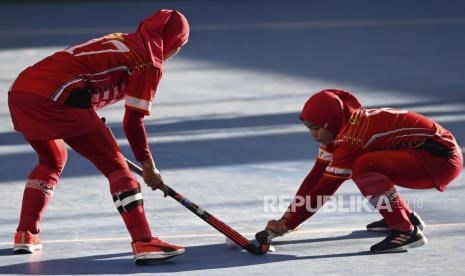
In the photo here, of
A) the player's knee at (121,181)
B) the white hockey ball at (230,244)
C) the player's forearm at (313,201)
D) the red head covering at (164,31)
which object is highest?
the red head covering at (164,31)

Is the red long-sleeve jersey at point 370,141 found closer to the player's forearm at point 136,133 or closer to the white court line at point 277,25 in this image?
the player's forearm at point 136,133

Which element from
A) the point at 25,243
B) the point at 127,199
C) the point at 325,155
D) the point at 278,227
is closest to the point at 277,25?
the point at 325,155

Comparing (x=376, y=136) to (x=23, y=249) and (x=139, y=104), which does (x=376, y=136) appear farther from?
(x=23, y=249)

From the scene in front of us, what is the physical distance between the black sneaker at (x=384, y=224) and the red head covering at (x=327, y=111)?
0.77m

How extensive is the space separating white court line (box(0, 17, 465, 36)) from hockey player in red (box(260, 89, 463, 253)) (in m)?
11.6

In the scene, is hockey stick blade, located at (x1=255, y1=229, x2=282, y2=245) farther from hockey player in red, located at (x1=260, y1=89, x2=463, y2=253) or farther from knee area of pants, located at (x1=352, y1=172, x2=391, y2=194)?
knee area of pants, located at (x1=352, y1=172, x2=391, y2=194)

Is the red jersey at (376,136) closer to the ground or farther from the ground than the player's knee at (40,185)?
farther from the ground

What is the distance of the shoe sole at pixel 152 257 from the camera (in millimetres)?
6449

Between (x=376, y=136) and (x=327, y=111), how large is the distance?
0.33 metres

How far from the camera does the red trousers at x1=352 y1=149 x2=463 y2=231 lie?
670 centimetres

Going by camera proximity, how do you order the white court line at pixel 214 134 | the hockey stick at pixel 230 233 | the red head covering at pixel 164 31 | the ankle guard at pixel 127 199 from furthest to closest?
the white court line at pixel 214 134 → the hockey stick at pixel 230 233 → the red head covering at pixel 164 31 → the ankle guard at pixel 127 199

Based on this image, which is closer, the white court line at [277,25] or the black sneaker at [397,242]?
the black sneaker at [397,242]

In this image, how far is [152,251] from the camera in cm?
645

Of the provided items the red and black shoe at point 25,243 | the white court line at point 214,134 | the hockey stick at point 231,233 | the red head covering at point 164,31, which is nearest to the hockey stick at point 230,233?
the hockey stick at point 231,233
